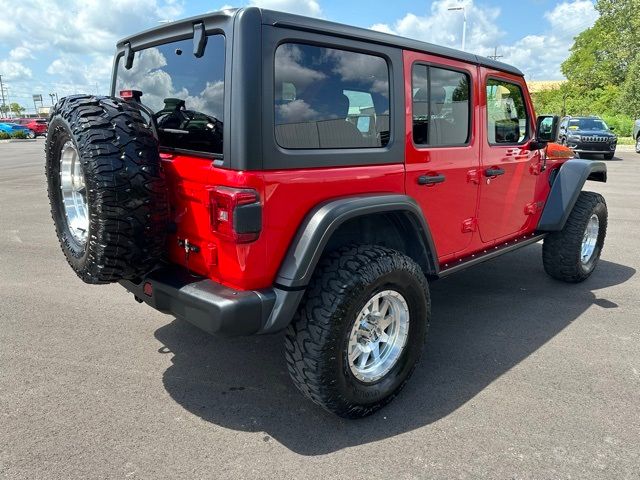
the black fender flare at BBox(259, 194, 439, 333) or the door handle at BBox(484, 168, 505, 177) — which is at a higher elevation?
the door handle at BBox(484, 168, 505, 177)

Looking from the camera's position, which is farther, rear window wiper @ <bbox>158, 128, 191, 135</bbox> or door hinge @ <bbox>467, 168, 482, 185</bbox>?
door hinge @ <bbox>467, 168, 482, 185</bbox>

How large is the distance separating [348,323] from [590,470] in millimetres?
1315

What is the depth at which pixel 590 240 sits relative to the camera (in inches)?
197

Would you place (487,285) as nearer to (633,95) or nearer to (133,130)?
(133,130)

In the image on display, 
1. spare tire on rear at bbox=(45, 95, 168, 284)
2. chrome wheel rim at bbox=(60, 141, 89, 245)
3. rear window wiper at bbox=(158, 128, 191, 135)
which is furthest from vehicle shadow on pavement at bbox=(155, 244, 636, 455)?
rear window wiper at bbox=(158, 128, 191, 135)

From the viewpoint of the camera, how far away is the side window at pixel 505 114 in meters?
3.65

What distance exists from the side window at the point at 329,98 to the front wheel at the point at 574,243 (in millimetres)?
2639

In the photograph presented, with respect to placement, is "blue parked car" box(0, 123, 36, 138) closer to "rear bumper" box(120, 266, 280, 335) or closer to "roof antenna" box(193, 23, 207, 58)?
"roof antenna" box(193, 23, 207, 58)

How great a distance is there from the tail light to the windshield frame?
15 cm

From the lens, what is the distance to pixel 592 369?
3.15m

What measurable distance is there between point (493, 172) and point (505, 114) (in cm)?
62

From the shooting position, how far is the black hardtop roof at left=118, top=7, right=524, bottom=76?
2197 mm

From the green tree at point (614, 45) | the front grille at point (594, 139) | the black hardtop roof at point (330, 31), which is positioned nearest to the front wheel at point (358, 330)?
the black hardtop roof at point (330, 31)

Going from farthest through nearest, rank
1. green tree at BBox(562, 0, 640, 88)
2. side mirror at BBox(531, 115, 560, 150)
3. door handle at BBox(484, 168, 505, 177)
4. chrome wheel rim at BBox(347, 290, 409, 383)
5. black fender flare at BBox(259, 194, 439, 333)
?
green tree at BBox(562, 0, 640, 88) < side mirror at BBox(531, 115, 560, 150) < door handle at BBox(484, 168, 505, 177) < chrome wheel rim at BBox(347, 290, 409, 383) < black fender flare at BBox(259, 194, 439, 333)
